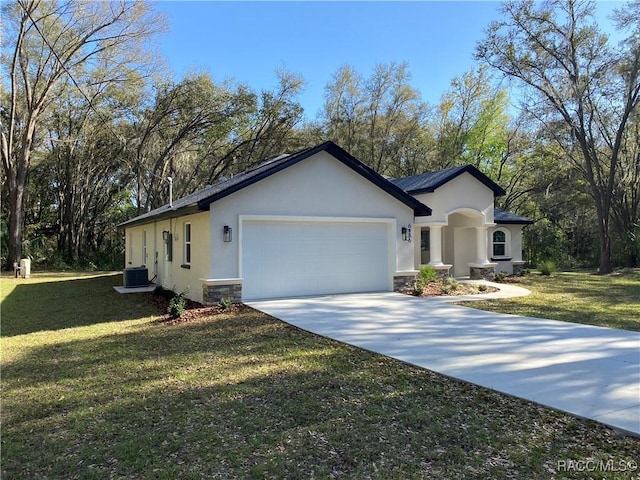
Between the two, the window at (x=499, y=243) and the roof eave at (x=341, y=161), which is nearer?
the roof eave at (x=341, y=161)

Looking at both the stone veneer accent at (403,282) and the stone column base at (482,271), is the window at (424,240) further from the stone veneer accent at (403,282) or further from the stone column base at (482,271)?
the stone veneer accent at (403,282)

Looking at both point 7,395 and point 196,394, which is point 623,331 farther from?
point 7,395

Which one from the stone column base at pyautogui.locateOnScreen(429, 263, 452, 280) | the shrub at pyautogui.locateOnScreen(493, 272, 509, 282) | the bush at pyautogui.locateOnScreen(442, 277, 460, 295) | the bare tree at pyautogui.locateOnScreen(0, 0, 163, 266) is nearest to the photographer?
the bush at pyautogui.locateOnScreen(442, 277, 460, 295)

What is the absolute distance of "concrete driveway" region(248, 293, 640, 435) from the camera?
441 centimetres

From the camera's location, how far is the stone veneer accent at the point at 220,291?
9961 mm

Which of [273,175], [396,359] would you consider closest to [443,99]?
[273,175]

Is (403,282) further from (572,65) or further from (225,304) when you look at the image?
(572,65)

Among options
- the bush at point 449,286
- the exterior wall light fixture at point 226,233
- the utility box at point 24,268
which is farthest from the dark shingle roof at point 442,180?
the utility box at point 24,268

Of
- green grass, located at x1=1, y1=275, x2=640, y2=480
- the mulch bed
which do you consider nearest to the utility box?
the mulch bed

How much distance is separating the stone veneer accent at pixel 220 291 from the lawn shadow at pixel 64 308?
1233mm

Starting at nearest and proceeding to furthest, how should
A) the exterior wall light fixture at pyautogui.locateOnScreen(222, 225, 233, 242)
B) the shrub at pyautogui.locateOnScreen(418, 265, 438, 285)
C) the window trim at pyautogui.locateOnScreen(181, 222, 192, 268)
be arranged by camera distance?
1. the exterior wall light fixture at pyautogui.locateOnScreen(222, 225, 233, 242)
2. the window trim at pyautogui.locateOnScreen(181, 222, 192, 268)
3. the shrub at pyautogui.locateOnScreen(418, 265, 438, 285)

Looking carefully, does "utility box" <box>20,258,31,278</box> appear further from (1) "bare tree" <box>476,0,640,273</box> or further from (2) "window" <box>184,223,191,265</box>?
(1) "bare tree" <box>476,0,640,273</box>

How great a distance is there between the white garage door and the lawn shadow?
8.75 feet

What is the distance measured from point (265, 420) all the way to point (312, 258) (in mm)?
7625
